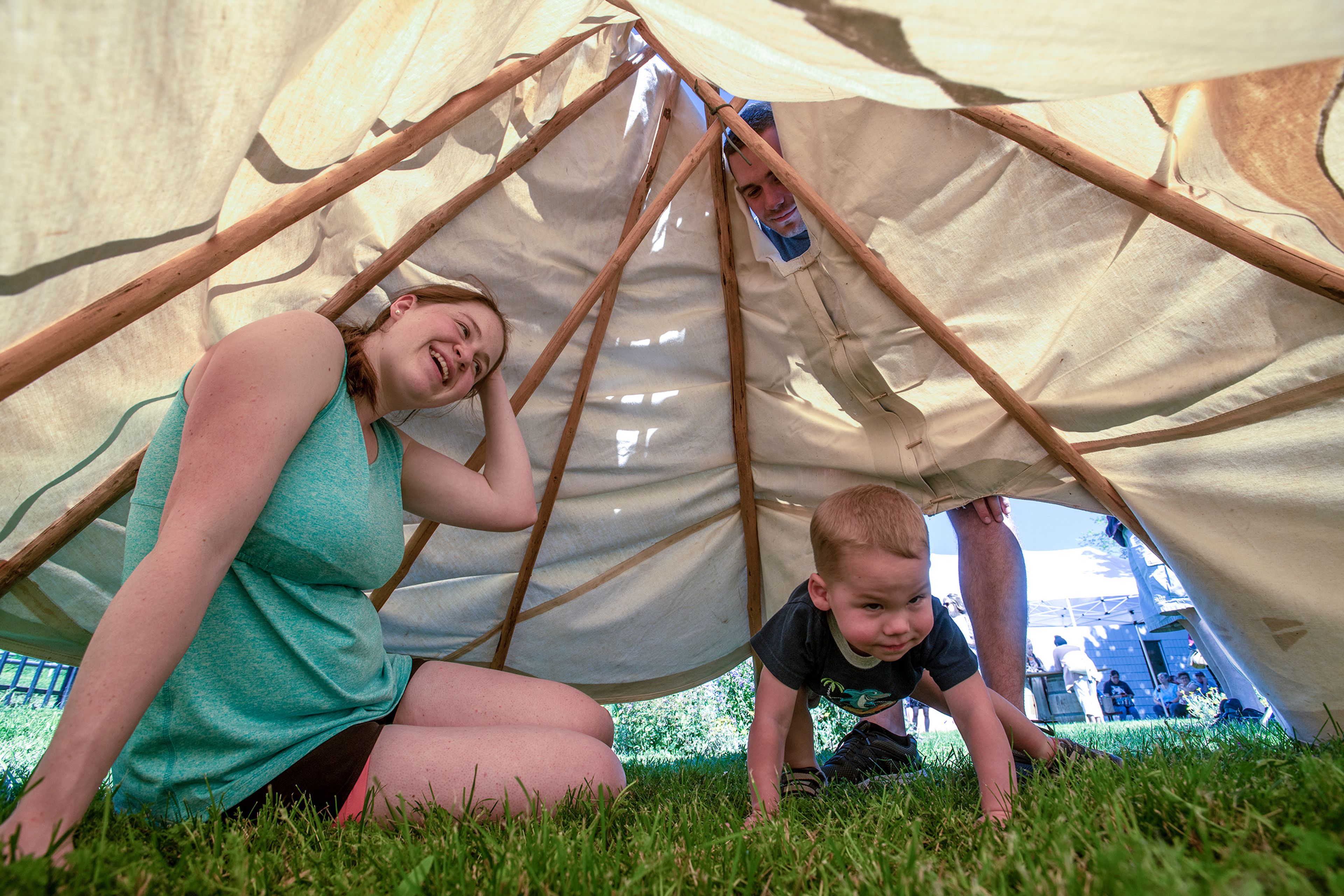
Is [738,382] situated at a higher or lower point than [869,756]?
higher

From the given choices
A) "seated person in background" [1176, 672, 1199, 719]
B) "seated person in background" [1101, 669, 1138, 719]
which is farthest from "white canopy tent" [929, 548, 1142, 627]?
"seated person in background" [1176, 672, 1199, 719]

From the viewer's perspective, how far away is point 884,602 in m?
2.22

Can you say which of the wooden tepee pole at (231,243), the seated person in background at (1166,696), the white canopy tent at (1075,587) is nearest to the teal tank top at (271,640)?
the wooden tepee pole at (231,243)

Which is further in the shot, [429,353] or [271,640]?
[429,353]

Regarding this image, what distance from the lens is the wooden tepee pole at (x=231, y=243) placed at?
1785 millimetres

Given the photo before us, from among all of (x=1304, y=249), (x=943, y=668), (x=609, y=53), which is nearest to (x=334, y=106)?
(x=609, y=53)

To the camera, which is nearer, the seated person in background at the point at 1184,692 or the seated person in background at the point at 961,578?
the seated person in background at the point at 961,578

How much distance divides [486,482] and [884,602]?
53.5 inches

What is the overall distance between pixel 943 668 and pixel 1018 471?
4.77ft

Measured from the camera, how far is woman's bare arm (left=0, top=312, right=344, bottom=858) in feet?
4.00

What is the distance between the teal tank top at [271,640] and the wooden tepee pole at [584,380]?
62.0 inches

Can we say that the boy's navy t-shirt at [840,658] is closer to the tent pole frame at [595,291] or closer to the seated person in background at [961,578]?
the seated person in background at [961,578]

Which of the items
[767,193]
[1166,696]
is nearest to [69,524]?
[767,193]

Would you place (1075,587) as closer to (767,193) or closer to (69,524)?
(767,193)
